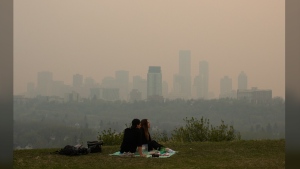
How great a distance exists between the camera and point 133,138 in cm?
873

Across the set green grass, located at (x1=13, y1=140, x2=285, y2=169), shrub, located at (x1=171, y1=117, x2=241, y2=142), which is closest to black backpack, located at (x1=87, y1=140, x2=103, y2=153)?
green grass, located at (x1=13, y1=140, x2=285, y2=169)

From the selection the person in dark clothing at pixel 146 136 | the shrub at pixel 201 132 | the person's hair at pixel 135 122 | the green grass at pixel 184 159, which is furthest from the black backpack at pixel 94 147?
the shrub at pixel 201 132

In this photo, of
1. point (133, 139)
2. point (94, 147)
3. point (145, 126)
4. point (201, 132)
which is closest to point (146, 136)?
point (145, 126)

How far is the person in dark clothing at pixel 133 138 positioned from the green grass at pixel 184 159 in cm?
30

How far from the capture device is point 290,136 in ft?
10.9

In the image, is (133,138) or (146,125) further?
(146,125)

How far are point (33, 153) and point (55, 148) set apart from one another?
2.22 ft

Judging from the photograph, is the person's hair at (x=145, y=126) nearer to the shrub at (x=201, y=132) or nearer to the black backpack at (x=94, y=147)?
the black backpack at (x=94, y=147)

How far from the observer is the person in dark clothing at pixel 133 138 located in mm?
8641

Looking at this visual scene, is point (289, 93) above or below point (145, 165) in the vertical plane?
above

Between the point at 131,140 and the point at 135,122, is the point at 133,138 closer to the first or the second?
the point at 131,140

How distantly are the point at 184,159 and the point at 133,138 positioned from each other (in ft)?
3.47

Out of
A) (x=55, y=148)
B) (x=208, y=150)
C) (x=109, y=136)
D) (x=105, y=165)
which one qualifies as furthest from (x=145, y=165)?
(x=109, y=136)

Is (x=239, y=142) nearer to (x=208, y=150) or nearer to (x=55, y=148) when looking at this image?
(x=208, y=150)
